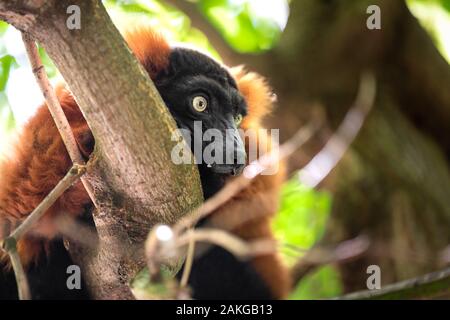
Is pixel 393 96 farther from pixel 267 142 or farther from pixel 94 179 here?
pixel 94 179

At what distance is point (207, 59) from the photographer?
12.7 ft

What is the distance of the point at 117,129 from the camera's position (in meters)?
2.45

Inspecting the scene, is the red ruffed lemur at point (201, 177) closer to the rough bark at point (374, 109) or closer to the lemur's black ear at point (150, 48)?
the lemur's black ear at point (150, 48)

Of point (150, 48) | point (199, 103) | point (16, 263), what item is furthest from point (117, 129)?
point (150, 48)

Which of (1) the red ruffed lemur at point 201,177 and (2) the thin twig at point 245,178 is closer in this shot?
(2) the thin twig at point 245,178

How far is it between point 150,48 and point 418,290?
2273 millimetres

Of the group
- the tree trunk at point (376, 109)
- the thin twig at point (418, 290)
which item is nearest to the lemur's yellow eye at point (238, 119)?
the tree trunk at point (376, 109)

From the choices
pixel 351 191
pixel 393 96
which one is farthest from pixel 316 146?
pixel 393 96

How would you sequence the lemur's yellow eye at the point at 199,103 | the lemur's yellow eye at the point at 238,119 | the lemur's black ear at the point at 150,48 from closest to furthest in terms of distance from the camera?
the lemur's yellow eye at the point at 199,103 → the lemur's black ear at the point at 150,48 → the lemur's yellow eye at the point at 238,119

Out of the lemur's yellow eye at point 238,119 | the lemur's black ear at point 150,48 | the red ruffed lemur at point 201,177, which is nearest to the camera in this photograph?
the red ruffed lemur at point 201,177

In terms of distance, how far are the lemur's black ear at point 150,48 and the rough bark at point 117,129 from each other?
1.23 m

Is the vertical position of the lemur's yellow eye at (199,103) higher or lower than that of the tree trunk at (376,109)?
lower

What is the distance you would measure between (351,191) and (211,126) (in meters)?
1.74

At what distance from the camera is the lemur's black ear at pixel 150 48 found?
146 inches
